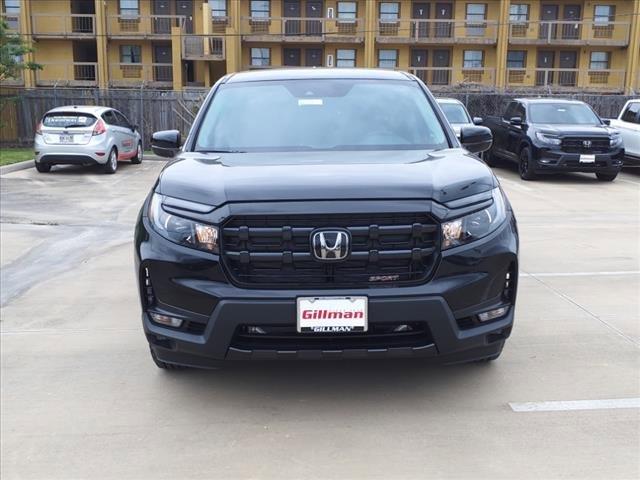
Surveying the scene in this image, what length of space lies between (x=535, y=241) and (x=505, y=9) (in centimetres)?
2933

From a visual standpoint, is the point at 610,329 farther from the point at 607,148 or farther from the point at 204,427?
the point at 607,148

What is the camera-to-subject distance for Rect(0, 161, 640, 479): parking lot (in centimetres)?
303

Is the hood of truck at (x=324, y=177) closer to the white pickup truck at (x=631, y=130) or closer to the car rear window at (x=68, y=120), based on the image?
the car rear window at (x=68, y=120)

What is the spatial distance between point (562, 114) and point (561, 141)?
1.33 m

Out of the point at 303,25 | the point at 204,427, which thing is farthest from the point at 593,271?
the point at 303,25

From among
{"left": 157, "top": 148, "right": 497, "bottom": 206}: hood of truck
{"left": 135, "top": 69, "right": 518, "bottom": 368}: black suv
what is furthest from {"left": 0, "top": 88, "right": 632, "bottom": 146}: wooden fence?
{"left": 135, "top": 69, "right": 518, "bottom": 368}: black suv

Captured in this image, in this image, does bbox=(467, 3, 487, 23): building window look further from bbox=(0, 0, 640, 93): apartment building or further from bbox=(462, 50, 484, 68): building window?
bbox=(462, 50, 484, 68): building window

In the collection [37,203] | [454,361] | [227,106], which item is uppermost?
[227,106]

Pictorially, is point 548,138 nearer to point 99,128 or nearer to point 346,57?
point 99,128

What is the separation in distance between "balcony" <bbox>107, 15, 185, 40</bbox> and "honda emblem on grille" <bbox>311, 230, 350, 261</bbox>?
108 ft

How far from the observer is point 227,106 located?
4594 mm

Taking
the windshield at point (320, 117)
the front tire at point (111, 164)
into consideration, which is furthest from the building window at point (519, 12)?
the windshield at point (320, 117)

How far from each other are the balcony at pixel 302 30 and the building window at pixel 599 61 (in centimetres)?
1330

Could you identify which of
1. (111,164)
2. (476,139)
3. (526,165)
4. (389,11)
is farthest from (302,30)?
(476,139)
